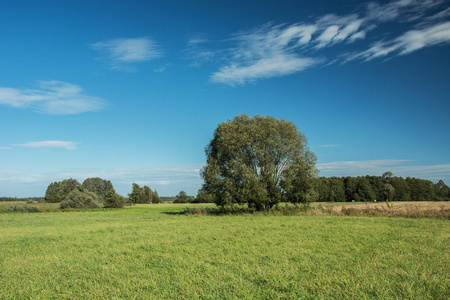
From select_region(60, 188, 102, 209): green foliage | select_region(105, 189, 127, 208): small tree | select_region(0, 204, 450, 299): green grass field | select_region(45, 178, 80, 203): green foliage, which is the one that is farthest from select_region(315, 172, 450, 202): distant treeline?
select_region(45, 178, 80, 203): green foliage

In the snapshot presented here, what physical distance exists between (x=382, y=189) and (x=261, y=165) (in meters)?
61.6

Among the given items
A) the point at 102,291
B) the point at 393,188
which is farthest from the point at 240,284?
the point at 393,188

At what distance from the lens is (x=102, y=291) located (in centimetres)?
654

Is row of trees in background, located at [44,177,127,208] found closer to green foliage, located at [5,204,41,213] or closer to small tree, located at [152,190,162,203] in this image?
green foliage, located at [5,204,41,213]

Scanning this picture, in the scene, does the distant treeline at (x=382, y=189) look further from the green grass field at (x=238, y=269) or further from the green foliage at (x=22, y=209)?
the green grass field at (x=238, y=269)

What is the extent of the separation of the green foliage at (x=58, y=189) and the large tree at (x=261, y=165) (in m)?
78.7

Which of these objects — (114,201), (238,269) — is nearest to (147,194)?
(114,201)

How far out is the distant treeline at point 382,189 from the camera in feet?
247

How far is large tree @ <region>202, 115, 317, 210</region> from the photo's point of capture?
99.8 ft

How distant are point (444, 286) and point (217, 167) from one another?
2641 cm

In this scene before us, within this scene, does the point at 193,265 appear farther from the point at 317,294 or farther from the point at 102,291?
the point at 317,294

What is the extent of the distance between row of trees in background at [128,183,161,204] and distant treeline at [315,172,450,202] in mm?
74079

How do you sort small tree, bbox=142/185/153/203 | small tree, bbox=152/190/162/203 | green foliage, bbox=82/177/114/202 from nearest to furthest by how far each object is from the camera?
green foliage, bbox=82/177/114/202 < small tree, bbox=142/185/153/203 < small tree, bbox=152/190/162/203

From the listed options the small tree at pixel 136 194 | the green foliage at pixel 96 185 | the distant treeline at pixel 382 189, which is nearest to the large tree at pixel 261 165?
the distant treeline at pixel 382 189
